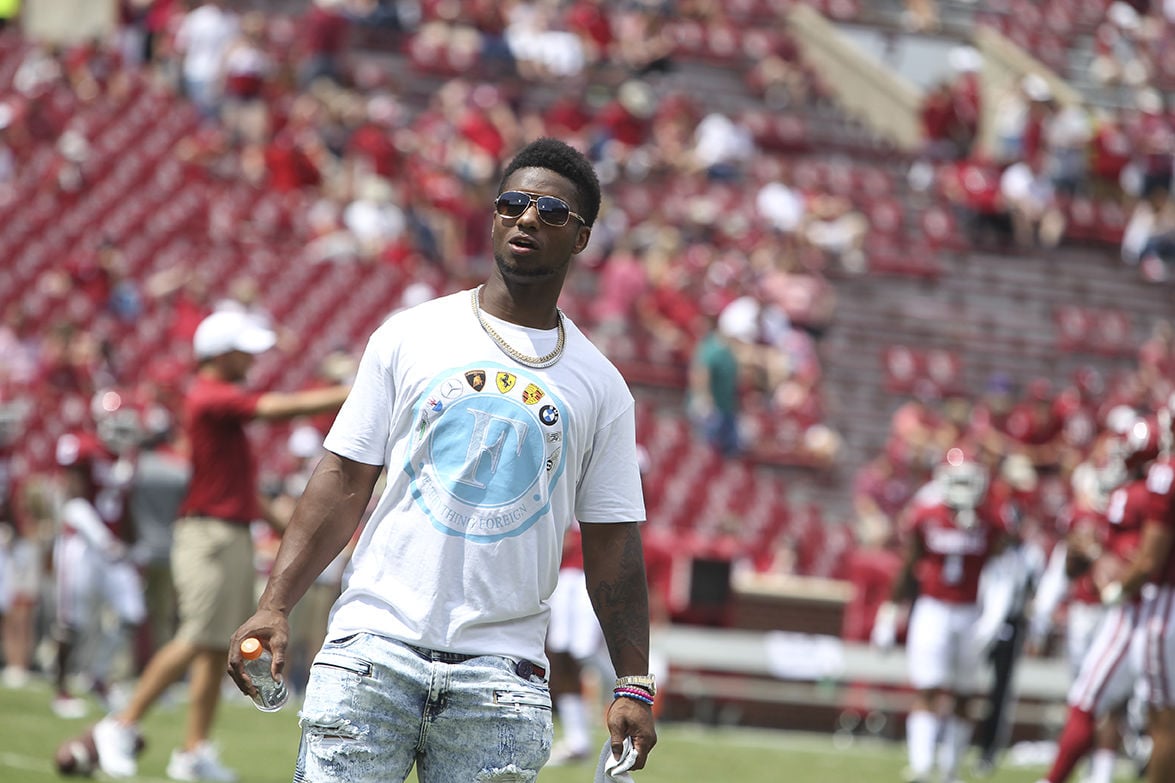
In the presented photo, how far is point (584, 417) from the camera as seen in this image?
4.29 metres

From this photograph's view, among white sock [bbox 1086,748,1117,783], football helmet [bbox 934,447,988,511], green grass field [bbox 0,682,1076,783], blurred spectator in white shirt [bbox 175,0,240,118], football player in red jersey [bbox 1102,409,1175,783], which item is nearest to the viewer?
football player in red jersey [bbox 1102,409,1175,783]

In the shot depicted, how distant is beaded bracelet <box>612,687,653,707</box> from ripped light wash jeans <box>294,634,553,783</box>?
0.18 metres

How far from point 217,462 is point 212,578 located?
53 cm

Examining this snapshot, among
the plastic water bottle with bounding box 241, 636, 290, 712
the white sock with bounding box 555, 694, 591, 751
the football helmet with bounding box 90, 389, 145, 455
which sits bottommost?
the white sock with bounding box 555, 694, 591, 751

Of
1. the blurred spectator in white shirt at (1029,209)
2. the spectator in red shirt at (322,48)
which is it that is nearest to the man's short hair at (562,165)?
the spectator in red shirt at (322,48)

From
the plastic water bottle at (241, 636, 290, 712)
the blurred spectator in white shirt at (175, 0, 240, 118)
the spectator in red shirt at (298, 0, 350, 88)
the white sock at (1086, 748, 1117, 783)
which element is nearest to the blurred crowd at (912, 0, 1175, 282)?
the spectator in red shirt at (298, 0, 350, 88)

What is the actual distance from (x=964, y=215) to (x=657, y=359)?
633 centimetres

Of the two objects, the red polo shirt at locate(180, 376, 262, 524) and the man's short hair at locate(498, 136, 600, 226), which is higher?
the man's short hair at locate(498, 136, 600, 226)

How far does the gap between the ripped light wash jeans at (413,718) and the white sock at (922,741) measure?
22.8ft

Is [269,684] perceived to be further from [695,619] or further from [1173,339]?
[1173,339]

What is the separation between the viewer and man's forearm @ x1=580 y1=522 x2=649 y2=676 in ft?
14.3

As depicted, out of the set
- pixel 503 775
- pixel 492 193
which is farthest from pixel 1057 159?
pixel 503 775

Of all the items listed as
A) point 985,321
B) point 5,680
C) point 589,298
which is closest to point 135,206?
point 589,298

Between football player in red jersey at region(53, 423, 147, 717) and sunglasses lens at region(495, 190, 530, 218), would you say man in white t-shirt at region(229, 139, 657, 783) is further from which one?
football player in red jersey at region(53, 423, 147, 717)
